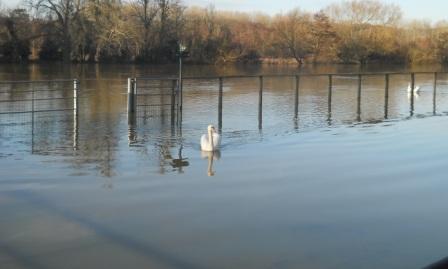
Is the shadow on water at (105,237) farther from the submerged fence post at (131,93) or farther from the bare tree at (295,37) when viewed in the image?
the bare tree at (295,37)

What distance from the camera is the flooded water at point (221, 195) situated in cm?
624

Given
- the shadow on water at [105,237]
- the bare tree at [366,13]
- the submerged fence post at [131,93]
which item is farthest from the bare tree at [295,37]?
the shadow on water at [105,237]

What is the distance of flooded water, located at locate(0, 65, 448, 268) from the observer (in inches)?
246

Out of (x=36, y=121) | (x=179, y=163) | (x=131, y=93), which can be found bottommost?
(x=179, y=163)

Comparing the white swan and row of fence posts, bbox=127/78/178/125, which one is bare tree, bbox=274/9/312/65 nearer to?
row of fence posts, bbox=127/78/178/125

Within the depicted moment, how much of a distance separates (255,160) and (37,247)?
5708mm

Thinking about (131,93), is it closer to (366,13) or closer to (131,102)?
(131,102)

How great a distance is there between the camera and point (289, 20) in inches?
3681

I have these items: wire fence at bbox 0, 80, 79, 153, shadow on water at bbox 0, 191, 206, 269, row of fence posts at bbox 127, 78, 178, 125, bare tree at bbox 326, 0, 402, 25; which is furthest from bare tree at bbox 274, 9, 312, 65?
shadow on water at bbox 0, 191, 206, 269

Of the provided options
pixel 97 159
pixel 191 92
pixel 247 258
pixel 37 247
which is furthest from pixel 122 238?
pixel 191 92

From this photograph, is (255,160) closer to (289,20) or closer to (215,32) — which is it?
(215,32)

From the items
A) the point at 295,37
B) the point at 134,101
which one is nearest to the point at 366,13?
the point at 295,37

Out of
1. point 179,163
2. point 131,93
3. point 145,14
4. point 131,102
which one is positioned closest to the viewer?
point 179,163

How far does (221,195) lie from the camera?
28.2 feet
